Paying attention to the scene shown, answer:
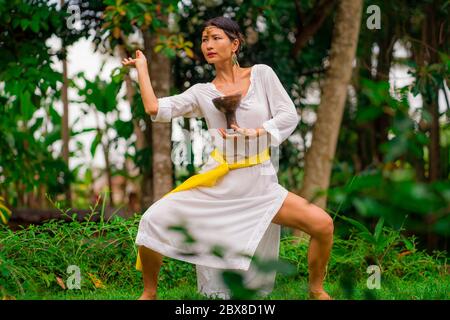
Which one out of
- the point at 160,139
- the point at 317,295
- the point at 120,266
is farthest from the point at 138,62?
the point at 160,139

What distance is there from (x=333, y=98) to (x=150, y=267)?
3.71 meters

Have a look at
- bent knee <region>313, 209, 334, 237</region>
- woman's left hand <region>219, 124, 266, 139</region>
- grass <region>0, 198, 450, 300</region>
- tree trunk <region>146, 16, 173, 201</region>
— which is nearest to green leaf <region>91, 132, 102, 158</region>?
tree trunk <region>146, 16, 173, 201</region>

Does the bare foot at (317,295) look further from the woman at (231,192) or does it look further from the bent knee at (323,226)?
the bent knee at (323,226)

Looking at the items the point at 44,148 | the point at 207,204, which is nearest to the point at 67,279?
the point at 207,204

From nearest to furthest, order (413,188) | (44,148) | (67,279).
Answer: (413,188), (67,279), (44,148)

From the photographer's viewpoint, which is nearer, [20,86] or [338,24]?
[20,86]

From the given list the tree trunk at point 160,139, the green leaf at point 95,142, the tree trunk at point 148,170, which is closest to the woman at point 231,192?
the tree trunk at point 160,139

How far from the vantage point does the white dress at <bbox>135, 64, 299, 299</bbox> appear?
12.8 ft

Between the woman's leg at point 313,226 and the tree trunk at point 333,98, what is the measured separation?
10.6 feet

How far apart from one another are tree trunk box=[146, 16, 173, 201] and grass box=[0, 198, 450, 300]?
139 centimetres

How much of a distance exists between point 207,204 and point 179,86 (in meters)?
4.25

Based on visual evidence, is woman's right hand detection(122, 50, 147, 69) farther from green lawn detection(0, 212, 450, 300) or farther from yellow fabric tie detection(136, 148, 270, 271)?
green lawn detection(0, 212, 450, 300)
